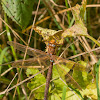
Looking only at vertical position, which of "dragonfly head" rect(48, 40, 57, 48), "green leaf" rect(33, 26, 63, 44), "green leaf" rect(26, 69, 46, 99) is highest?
"green leaf" rect(33, 26, 63, 44)

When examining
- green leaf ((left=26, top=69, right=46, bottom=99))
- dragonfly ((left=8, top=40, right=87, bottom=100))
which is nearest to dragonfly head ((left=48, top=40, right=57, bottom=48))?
dragonfly ((left=8, top=40, right=87, bottom=100))

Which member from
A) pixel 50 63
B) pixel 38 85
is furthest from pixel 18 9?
pixel 38 85

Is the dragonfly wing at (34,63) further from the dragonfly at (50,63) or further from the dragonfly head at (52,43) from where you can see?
the dragonfly head at (52,43)

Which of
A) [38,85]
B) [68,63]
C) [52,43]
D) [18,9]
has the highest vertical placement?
[18,9]

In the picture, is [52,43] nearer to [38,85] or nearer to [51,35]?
[51,35]

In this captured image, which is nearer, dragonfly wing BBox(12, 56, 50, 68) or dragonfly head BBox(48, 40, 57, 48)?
dragonfly head BBox(48, 40, 57, 48)

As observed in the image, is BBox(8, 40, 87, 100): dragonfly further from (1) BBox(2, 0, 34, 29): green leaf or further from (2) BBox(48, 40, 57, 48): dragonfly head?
(1) BBox(2, 0, 34, 29): green leaf

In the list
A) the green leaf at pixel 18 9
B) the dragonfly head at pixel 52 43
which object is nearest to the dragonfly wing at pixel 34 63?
the dragonfly head at pixel 52 43

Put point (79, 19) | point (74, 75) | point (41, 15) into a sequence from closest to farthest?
1. point (79, 19)
2. point (74, 75)
3. point (41, 15)

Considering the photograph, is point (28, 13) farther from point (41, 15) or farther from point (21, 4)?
point (41, 15)

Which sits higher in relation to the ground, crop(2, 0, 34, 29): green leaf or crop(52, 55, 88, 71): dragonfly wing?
crop(2, 0, 34, 29): green leaf

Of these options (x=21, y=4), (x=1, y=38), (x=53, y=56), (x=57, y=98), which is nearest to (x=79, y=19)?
(x=53, y=56)
